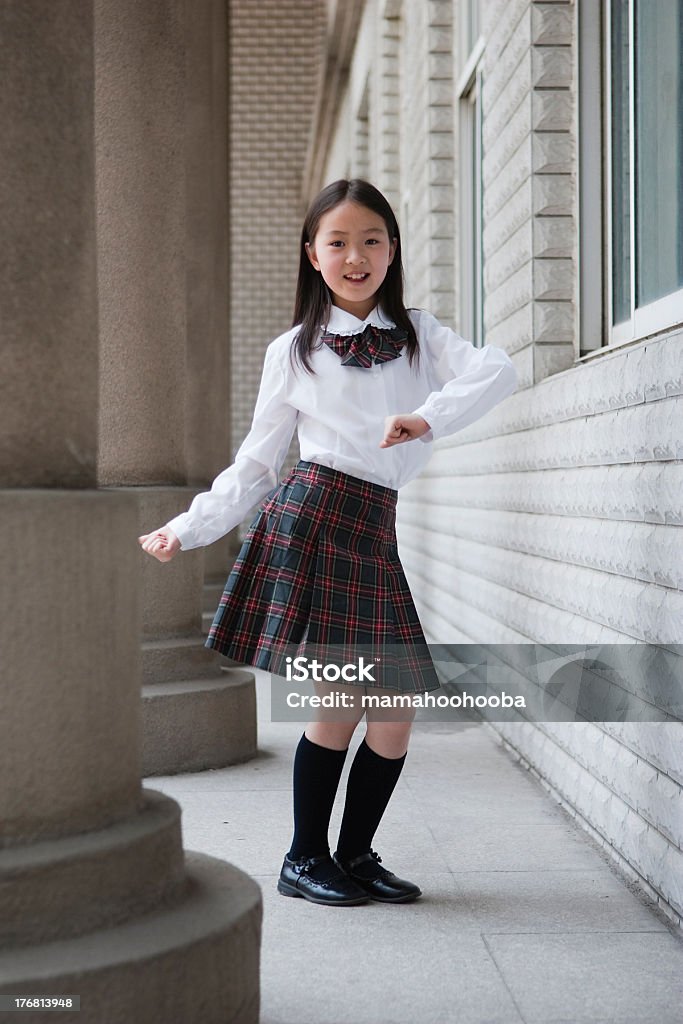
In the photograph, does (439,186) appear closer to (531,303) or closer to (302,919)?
(531,303)

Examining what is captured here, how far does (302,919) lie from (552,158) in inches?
103

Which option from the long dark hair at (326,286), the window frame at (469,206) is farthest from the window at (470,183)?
the long dark hair at (326,286)

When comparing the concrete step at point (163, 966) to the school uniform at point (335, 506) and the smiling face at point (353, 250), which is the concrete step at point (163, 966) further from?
the smiling face at point (353, 250)

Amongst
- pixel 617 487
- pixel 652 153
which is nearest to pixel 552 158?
pixel 652 153

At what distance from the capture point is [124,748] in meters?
1.95

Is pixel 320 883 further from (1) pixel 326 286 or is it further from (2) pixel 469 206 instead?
(2) pixel 469 206

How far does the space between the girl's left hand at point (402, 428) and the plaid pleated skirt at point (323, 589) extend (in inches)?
9.9

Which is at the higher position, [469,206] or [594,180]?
[469,206]

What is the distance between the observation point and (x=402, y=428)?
2.56 metres

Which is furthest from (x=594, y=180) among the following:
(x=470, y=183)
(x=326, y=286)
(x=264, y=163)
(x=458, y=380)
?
(x=264, y=163)

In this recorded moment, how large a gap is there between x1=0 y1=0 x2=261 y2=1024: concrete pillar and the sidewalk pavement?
424mm

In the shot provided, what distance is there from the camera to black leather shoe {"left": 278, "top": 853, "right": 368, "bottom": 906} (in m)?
2.83

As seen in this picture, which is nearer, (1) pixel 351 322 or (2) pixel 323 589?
(2) pixel 323 589

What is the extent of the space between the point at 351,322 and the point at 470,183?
4.52 metres
